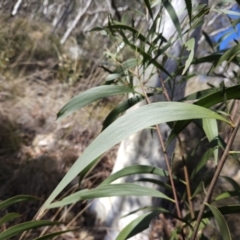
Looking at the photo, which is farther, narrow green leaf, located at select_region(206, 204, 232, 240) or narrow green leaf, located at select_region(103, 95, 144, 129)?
narrow green leaf, located at select_region(103, 95, 144, 129)

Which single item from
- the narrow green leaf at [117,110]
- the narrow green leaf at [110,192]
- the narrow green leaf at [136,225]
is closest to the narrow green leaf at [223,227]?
the narrow green leaf at [110,192]

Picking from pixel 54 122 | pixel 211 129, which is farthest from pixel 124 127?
pixel 54 122

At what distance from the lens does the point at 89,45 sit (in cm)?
427

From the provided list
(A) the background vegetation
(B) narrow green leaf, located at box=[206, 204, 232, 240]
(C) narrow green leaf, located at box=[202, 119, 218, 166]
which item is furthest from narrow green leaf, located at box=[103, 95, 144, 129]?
(B) narrow green leaf, located at box=[206, 204, 232, 240]

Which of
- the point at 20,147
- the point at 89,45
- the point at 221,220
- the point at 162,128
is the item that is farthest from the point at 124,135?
the point at 89,45

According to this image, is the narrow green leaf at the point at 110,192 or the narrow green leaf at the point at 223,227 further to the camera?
the narrow green leaf at the point at 110,192

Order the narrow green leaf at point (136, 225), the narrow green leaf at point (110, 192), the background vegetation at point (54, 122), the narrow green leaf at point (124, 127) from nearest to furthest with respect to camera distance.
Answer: the narrow green leaf at point (124, 127) → the narrow green leaf at point (110, 192) → the narrow green leaf at point (136, 225) → the background vegetation at point (54, 122)

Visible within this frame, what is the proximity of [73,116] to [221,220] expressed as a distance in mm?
2369

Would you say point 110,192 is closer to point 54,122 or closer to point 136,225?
point 136,225

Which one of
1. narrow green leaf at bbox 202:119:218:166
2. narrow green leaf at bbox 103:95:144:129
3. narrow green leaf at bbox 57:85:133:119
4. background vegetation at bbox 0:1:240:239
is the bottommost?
background vegetation at bbox 0:1:240:239

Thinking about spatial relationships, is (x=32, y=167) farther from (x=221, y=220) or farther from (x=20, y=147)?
(x=221, y=220)

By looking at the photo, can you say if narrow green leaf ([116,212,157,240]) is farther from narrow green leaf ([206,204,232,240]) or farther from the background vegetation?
narrow green leaf ([206,204,232,240])

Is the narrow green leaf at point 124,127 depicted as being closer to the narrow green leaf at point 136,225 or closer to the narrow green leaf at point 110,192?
the narrow green leaf at point 110,192

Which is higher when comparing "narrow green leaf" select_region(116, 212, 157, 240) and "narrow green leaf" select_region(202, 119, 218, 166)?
"narrow green leaf" select_region(202, 119, 218, 166)
